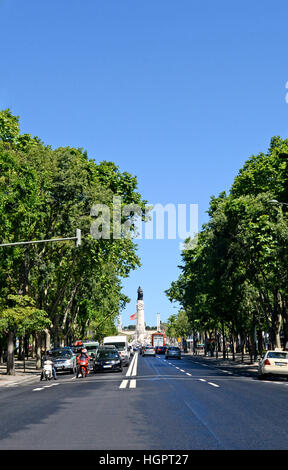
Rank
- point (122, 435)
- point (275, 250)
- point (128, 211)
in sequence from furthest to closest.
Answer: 1. point (128, 211)
2. point (275, 250)
3. point (122, 435)

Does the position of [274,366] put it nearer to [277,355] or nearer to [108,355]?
[277,355]

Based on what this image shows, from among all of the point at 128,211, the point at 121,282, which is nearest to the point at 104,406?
the point at 128,211

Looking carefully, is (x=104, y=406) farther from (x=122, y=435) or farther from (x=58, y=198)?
(x=58, y=198)

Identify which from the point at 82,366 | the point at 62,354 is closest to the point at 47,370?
A: the point at 82,366

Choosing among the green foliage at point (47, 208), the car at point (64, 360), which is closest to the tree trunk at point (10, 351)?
the green foliage at point (47, 208)

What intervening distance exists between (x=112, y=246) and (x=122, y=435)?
3361 cm

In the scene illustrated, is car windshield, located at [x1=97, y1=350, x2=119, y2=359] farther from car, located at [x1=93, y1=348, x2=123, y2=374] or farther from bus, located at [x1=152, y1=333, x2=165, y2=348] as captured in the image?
bus, located at [x1=152, y1=333, x2=165, y2=348]

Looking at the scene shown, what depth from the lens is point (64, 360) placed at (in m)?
41.1

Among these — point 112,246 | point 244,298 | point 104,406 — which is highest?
point 112,246

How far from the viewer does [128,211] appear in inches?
1695

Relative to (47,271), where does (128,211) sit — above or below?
above

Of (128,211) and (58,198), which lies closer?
(58,198)

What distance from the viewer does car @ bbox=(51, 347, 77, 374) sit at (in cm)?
4097
